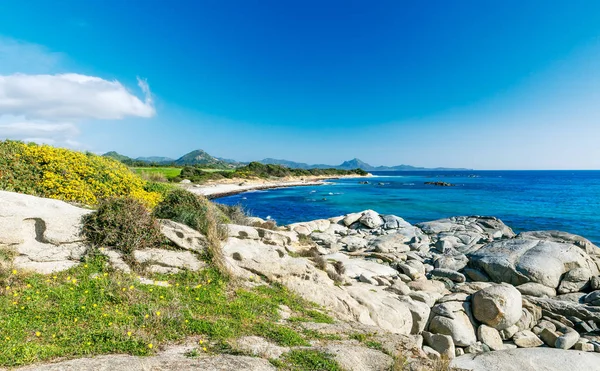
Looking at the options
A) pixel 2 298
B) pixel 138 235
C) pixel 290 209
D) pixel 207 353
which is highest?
pixel 138 235

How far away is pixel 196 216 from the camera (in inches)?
411

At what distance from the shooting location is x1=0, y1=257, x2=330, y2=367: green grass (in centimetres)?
482

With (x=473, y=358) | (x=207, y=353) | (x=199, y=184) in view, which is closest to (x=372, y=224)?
(x=473, y=358)

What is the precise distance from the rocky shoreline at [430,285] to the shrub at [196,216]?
0.41 metres

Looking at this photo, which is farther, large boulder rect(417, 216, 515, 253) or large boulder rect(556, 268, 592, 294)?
large boulder rect(417, 216, 515, 253)

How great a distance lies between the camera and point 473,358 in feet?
26.0

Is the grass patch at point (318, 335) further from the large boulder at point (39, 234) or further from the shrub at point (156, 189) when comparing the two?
the shrub at point (156, 189)

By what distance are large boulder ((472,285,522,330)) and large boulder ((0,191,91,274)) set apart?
12.7m

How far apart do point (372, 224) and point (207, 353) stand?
23.4 metres

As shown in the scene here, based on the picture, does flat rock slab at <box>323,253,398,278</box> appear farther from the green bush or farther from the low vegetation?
the low vegetation

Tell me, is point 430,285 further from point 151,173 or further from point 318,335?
point 151,173

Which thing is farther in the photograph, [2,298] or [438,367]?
[2,298]

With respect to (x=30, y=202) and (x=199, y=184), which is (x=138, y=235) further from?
(x=199, y=184)

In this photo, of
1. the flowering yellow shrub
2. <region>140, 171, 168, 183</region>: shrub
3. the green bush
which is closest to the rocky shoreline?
the green bush
